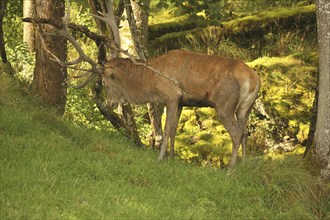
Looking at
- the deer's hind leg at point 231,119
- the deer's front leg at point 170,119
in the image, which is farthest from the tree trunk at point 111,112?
the deer's hind leg at point 231,119

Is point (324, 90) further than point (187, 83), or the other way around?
point (187, 83)

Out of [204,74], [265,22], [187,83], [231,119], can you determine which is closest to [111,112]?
[187,83]

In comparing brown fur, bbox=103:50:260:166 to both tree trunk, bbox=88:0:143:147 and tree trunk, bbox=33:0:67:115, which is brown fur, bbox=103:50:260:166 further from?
tree trunk, bbox=33:0:67:115

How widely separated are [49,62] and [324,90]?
13.4 ft

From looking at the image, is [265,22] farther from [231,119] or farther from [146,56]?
[231,119]

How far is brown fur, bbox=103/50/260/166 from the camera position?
890 cm

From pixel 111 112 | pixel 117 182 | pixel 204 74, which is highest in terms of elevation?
pixel 204 74

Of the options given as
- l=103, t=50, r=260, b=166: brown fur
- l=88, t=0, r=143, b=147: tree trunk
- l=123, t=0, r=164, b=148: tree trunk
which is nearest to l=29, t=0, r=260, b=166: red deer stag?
l=103, t=50, r=260, b=166: brown fur

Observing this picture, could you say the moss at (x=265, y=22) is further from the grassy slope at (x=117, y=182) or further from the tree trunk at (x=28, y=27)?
the grassy slope at (x=117, y=182)

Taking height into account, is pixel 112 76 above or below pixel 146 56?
above

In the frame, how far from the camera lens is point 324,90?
8.22m

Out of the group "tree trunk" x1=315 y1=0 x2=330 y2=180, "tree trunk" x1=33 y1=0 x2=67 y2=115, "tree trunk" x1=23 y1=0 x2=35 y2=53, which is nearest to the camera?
"tree trunk" x1=315 y1=0 x2=330 y2=180

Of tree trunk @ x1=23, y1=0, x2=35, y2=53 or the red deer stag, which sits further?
tree trunk @ x1=23, y1=0, x2=35, y2=53

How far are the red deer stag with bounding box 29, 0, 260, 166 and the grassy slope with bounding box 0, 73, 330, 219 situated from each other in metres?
0.80
